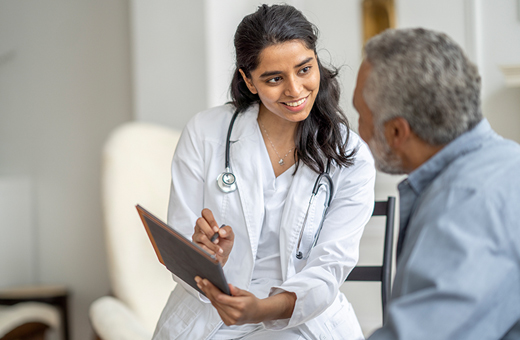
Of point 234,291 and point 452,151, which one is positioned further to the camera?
point 234,291

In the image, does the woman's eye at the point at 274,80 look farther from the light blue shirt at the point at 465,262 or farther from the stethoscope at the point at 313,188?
the light blue shirt at the point at 465,262

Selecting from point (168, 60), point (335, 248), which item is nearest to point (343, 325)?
point (335, 248)

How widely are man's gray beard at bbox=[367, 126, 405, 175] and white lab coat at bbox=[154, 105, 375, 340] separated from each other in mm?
435

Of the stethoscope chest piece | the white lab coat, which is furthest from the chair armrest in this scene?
the stethoscope chest piece

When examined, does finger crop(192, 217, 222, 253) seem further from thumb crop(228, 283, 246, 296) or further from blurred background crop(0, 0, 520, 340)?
blurred background crop(0, 0, 520, 340)

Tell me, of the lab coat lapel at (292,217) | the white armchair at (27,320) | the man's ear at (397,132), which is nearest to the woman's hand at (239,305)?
the lab coat lapel at (292,217)

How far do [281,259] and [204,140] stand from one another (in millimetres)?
395

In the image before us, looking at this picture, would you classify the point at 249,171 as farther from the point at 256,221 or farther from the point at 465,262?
the point at 465,262

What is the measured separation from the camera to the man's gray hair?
76 cm

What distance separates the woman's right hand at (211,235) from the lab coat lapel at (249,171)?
0.32 ft

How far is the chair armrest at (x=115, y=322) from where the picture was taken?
4.78ft

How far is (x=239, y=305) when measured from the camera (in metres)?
1.06

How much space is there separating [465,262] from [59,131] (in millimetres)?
2273

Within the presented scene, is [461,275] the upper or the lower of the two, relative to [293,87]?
lower
